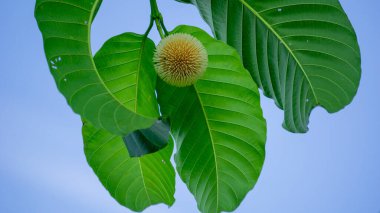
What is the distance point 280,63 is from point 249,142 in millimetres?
219

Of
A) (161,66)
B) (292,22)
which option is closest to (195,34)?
(161,66)

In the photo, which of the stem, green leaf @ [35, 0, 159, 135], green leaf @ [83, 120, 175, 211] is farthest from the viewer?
green leaf @ [83, 120, 175, 211]

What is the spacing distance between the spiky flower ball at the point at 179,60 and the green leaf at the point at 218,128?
43mm

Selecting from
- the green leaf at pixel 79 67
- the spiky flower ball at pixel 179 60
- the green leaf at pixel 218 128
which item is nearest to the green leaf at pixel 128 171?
the green leaf at pixel 218 128

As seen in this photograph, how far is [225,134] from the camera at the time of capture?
3.85 feet

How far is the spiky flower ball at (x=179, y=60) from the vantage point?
3.50ft

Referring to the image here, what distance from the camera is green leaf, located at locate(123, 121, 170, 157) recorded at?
818mm

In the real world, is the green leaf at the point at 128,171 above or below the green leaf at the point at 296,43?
below

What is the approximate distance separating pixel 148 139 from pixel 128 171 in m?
0.43

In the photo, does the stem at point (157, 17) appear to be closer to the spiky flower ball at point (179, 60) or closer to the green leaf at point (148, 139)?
the spiky flower ball at point (179, 60)

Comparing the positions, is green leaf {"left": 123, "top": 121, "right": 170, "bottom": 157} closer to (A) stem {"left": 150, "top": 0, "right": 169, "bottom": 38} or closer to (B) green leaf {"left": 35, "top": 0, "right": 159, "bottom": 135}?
(B) green leaf {"left": 35, "top": 0, "right": 159, "bottom": 135}

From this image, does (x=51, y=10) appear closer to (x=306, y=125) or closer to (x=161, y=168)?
(x=161, y=168)

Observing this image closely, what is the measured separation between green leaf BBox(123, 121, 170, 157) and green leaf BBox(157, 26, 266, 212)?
297mm

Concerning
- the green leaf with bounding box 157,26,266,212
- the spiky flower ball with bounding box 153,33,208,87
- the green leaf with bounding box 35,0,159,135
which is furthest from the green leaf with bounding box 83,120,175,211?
the green leaf with bounding box 35,0,159,135
